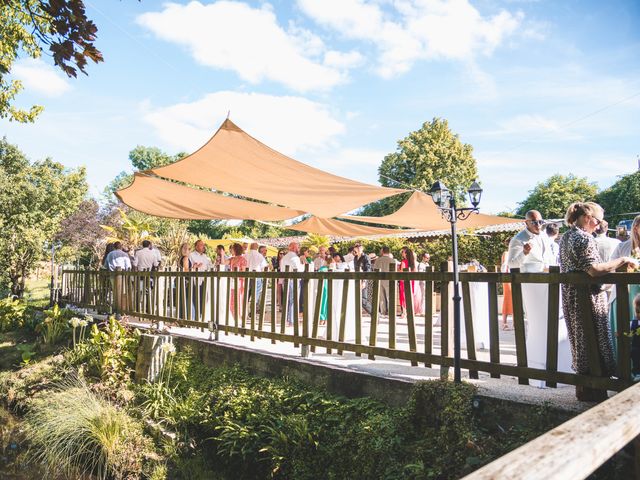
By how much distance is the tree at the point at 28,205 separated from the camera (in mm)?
18234

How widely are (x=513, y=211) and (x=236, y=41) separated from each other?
128 ft

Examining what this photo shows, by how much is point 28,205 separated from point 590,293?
25.6 meters

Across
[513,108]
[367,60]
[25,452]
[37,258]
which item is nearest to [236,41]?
[367,60]

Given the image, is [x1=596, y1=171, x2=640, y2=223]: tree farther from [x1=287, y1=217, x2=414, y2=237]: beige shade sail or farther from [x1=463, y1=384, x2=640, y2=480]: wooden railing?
[x1=463, y1=384, x2=640, y2=480]: wooden railing

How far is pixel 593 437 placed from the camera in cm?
122

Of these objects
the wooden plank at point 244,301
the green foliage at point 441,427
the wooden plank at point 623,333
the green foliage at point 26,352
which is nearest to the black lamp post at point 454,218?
the green foliage at point 441,427

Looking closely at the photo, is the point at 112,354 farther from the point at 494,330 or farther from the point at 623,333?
the point at 623,333

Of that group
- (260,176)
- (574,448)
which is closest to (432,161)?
(260,176)

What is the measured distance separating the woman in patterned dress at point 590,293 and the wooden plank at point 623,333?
4.6 inches

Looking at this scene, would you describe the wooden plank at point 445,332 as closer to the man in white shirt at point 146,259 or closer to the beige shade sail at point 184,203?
the beige shade sail at point 184,203

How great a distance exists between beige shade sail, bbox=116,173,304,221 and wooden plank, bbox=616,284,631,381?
20.3 feet

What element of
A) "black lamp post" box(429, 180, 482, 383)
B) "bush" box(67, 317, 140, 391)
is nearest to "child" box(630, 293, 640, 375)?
"black lamp post" box(429, 180, 482, 383)

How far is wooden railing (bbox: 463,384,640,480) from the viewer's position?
102 centimetres

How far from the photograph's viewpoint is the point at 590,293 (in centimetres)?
325
